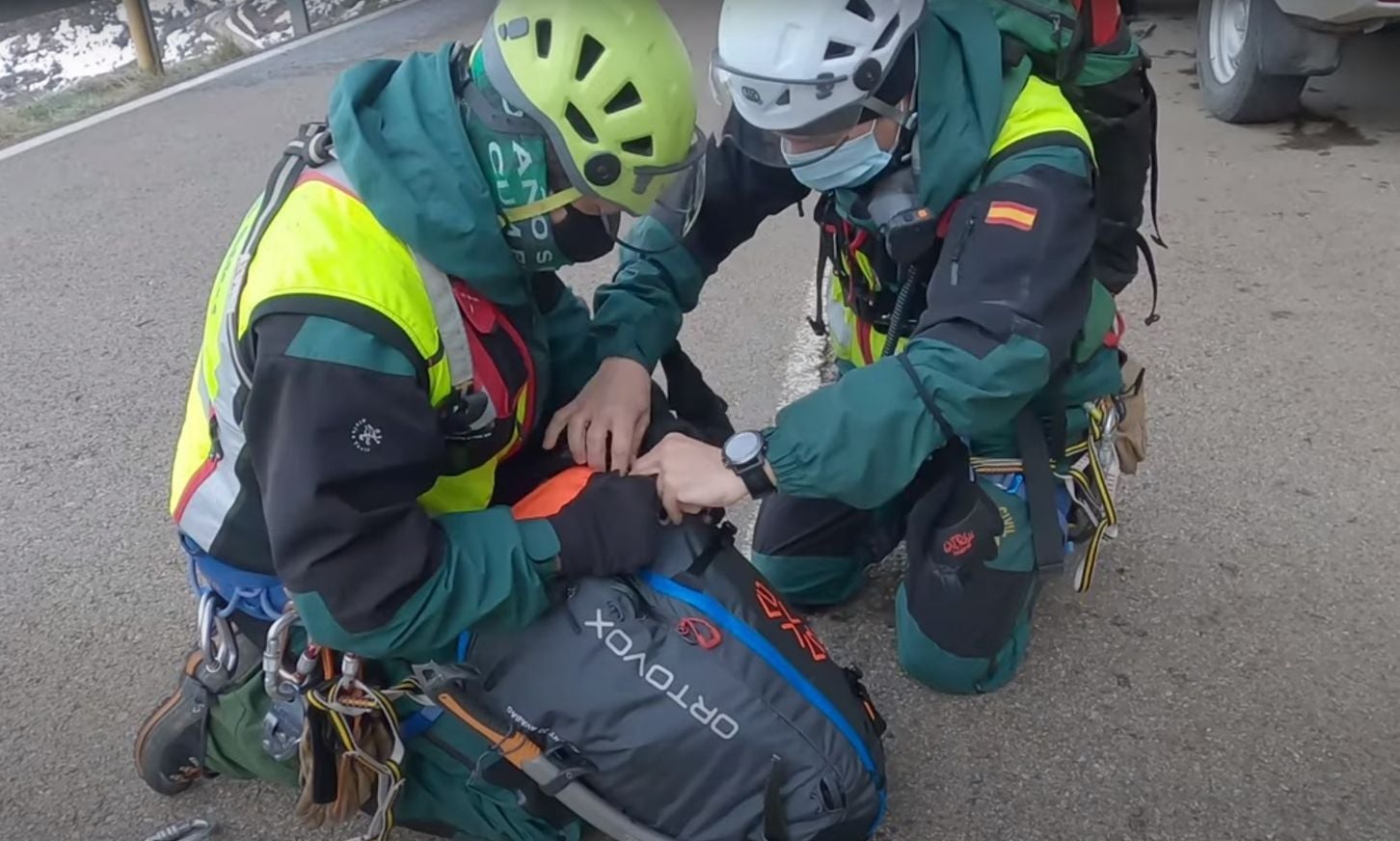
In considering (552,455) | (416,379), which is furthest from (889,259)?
(416,379)

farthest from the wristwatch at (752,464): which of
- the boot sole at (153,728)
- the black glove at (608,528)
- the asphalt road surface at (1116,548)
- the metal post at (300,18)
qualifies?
the metal post at (300,18)

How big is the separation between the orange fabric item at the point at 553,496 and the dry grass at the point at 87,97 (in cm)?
642

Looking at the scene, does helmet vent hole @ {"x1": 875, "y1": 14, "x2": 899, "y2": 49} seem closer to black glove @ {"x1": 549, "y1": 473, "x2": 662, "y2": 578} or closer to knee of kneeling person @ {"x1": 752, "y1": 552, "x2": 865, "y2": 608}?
black glove @ {"x1": 549, "y1": 473, "x2": 662, "y2": 578}

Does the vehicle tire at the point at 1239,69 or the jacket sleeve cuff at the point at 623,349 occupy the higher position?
the jacket sleeve cuff at the point at 623,349

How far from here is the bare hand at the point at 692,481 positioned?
2.32 metres

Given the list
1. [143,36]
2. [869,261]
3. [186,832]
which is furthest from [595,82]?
[143,36]

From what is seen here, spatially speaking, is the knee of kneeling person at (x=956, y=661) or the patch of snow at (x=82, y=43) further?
the patch of snow at (x=82, y=43)

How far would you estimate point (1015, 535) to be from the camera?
2.76 metres

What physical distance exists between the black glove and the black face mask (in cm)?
41

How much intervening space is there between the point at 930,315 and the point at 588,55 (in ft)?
2.66

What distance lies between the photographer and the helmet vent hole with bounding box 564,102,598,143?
1941mm

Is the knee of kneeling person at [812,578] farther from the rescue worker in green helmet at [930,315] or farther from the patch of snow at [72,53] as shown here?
the patch of snow at [72,53]

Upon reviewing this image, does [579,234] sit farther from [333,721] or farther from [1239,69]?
[1239,69]

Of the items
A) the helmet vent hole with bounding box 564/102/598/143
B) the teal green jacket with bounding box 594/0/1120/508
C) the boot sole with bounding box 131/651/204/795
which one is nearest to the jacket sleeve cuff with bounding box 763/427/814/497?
the teal green jacket with bounding box 594/0/1120/508
